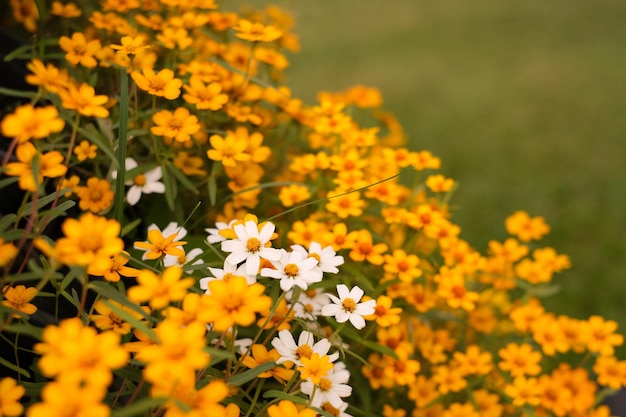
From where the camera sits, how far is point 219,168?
999 mm

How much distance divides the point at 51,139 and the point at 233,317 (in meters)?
0.54

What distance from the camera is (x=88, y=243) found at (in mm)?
557

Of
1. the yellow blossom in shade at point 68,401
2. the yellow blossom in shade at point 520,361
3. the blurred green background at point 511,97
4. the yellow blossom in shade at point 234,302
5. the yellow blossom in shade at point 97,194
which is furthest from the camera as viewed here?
the blurred green background at point 511,97

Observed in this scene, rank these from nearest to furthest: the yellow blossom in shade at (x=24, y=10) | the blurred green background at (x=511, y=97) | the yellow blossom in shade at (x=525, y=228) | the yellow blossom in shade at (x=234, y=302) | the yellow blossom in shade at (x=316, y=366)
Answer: the yellow blossom in shade at (x=234, y=302) < the yellow blossom in shade at (x=316, y=366) < the yellow blossom in shade at (x=24, y=10) < the yellow blossom in shade at (x=525, y=228) < the blurred green background at (x=511, y=97)

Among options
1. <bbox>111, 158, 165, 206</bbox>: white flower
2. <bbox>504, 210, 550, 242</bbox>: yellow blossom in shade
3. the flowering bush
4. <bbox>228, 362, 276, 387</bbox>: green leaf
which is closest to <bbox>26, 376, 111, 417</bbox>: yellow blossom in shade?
the flowering bush

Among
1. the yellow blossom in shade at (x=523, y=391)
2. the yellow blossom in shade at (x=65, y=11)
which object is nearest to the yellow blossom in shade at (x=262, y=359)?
the yellow blossom in shade at (x=523, y=391)

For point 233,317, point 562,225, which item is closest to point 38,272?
point 233,317

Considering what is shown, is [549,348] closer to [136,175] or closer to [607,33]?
[136,175]

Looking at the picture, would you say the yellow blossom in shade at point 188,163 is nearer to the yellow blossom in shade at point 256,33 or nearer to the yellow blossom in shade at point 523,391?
the yellow blossom in shade at point 256,33

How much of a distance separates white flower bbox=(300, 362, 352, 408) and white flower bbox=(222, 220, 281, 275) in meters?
0.15

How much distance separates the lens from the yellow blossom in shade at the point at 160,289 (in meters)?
0.54

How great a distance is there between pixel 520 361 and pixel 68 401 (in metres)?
0.79

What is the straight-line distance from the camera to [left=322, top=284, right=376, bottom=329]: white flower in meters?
0.72

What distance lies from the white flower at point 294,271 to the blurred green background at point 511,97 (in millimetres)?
943
